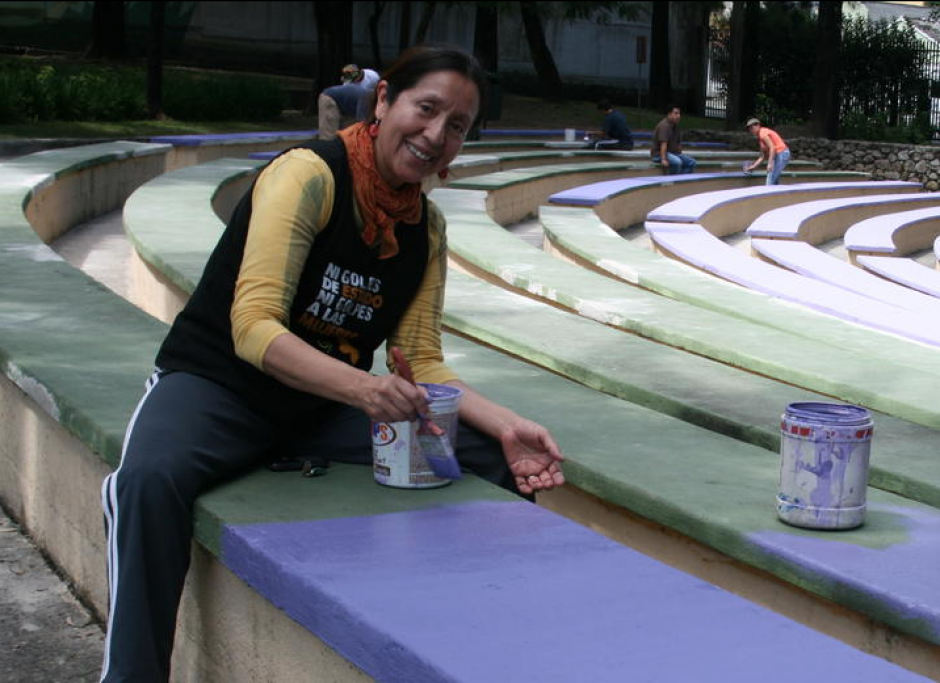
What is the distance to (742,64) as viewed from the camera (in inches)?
1473

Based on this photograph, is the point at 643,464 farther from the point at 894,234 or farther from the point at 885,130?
the point at 885,130

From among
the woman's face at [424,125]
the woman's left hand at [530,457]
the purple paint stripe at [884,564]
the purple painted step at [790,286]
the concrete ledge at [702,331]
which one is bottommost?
the purple painted step at [790,286]

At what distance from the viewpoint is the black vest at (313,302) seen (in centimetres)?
332

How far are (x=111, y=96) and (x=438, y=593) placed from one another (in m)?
22.6

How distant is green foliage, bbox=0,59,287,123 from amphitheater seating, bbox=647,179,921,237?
1049 centimetres

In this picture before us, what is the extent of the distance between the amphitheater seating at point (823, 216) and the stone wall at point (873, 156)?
446cm

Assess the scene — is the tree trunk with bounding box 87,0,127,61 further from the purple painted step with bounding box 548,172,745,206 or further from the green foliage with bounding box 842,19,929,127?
the purple painted step with bounding box 548,172,745,206

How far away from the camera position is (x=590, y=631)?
2457mm

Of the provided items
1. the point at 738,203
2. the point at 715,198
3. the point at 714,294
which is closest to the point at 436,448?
the point at 714,294

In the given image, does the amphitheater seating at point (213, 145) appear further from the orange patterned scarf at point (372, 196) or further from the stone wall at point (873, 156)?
Result: the orange patterned scarf at point (372, 196)

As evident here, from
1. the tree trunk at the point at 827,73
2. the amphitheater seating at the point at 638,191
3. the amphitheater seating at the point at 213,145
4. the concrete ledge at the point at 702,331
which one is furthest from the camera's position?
the tree trunk at the point at 827,73

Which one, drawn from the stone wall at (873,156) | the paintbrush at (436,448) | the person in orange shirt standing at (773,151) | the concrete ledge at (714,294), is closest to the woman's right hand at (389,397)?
the paintbrush at (436,448)

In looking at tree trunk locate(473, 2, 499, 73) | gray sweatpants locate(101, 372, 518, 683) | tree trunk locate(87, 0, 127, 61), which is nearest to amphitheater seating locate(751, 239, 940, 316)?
gray sweatpants locate(101, 372, 518, 683)

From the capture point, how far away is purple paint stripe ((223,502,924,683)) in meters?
2.32
